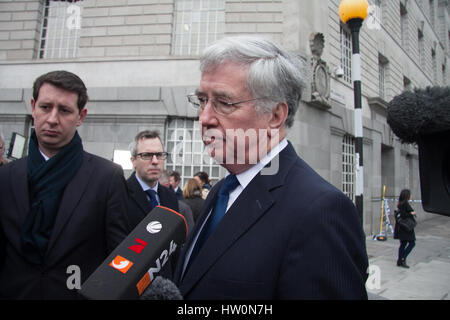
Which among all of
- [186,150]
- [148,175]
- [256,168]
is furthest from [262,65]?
[186,150]

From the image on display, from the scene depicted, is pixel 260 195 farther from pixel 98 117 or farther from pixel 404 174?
pixel 404 174

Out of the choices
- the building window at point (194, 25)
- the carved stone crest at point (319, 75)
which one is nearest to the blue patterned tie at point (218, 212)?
the carved stone crest at point (319, 75)

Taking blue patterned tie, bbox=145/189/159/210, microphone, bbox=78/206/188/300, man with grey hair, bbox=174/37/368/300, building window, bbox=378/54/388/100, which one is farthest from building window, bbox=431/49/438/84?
microphone, bbox=78/206/188/300

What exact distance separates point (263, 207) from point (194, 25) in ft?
32.8

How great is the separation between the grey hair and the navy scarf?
3.59 ft

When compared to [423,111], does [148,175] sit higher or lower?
lower

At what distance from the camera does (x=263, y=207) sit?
46.8 inches

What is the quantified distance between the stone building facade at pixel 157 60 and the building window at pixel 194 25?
0.11 feet

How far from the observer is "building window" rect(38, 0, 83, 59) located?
34.3ft

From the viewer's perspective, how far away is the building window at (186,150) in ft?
30.7

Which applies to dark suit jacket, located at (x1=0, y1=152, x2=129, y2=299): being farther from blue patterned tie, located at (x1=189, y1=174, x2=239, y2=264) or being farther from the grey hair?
the grey hair

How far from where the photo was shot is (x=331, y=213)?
1041 millimetres

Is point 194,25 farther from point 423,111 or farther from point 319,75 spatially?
point 423,111
